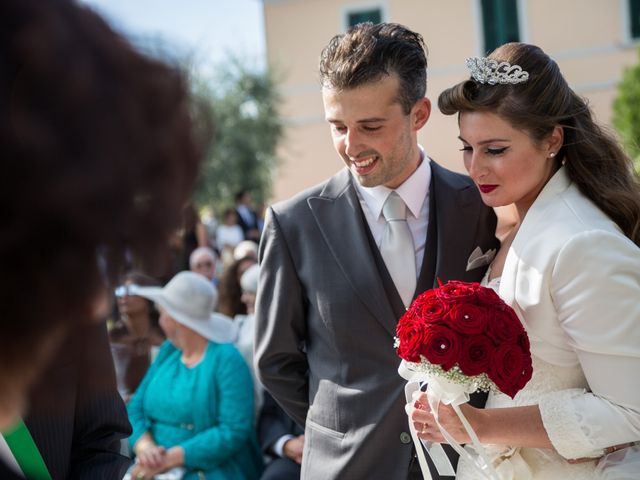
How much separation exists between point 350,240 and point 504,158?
662 millimetres

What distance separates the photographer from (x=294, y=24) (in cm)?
2380

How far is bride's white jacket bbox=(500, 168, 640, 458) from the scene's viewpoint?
2.29 meters

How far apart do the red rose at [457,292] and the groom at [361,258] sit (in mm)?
546

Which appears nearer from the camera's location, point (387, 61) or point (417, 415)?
point (417, 415)

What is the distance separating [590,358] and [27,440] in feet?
4.97

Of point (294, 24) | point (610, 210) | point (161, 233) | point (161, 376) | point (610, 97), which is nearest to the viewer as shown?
point (161, 233)

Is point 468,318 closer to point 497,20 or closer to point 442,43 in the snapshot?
point 442,43

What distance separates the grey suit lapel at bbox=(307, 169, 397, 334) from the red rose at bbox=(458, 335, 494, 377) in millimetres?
663

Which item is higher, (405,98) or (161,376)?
(405,98)

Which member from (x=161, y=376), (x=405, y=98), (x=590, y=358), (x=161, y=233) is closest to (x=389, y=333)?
(x=590, y=358)

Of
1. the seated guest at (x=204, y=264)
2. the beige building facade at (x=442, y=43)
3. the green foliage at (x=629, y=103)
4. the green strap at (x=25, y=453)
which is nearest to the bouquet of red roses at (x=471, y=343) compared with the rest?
the green strap at (x=25, y=453)

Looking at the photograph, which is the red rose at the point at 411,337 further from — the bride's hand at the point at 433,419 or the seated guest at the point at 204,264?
the seated guest at the point at 204,264

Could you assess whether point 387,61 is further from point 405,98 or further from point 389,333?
point 389,333

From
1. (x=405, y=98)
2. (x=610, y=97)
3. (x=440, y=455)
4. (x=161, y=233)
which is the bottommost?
(x=610, y=97)
